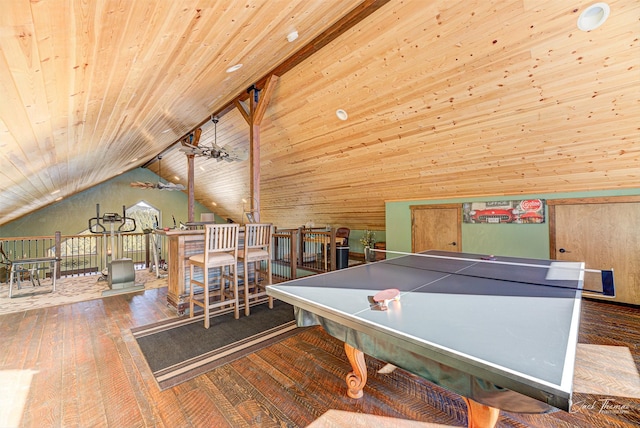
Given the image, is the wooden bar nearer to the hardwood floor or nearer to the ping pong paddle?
the hardwood floor

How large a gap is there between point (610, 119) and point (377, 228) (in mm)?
4515

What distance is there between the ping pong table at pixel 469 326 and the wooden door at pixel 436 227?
3041mm

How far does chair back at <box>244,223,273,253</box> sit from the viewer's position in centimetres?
367

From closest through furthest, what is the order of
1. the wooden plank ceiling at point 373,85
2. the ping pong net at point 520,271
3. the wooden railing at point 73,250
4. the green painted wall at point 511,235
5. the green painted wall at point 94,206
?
the wooden plank ceiling at point 373,85, the ping pong net at point 520,271, the green painted wall at point 511,235, the wooden railing at point 73,250, the green painted wall at point 94,206

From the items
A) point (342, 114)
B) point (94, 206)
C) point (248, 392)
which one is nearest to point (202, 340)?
point (248, 392)

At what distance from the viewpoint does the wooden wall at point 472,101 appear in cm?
263

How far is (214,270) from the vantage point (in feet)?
13.3

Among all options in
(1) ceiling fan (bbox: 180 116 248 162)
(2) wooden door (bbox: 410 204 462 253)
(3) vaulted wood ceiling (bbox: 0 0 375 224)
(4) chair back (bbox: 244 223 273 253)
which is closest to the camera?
(3) vaulted wood ceiling (bbox: 0 0 375 224)

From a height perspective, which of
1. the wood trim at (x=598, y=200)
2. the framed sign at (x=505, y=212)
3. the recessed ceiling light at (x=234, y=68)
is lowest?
the framed sign at (x=505, y=212)

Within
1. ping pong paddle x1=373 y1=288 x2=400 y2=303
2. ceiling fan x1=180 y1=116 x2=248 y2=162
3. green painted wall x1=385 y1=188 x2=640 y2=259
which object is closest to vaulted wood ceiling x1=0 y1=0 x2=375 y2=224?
ceiling fan x1=180 y1=116 x2=248 y2=162

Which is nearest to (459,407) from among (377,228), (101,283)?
(377,228)

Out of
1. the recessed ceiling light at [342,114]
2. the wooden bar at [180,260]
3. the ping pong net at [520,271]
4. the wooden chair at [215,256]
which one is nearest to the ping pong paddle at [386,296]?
the ping pong net at [520,271]

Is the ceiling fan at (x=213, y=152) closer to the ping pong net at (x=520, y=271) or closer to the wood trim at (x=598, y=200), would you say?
the ping pong net at (x=520, y=271)

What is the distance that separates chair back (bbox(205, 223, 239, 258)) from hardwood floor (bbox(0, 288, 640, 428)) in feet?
4.02
